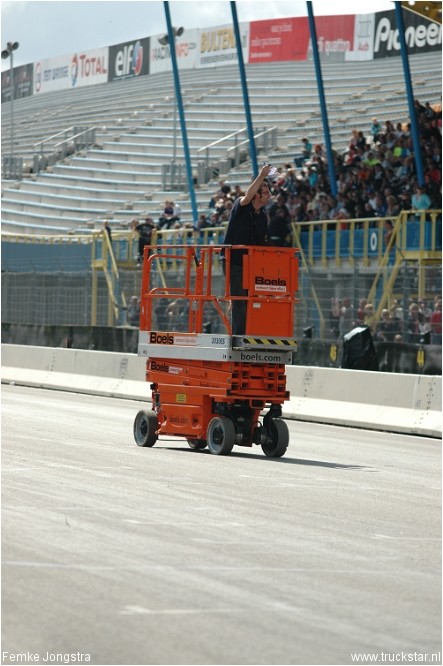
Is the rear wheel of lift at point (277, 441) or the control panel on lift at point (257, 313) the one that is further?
the rear wheel of lift at point (277, 441)

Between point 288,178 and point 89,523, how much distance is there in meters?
27.4

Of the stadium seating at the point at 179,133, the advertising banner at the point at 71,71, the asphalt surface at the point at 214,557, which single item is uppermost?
the advertising banner at the point at 71,71

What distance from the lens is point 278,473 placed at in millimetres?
14070

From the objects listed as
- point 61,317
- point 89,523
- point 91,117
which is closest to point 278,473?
point 89,523

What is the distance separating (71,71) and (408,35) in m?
36.3

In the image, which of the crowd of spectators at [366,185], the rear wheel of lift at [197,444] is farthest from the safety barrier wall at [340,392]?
the rear wheel of lift at [197,444]

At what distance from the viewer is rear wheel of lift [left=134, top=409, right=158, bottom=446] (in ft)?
53.6

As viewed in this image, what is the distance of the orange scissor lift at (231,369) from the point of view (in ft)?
51.4

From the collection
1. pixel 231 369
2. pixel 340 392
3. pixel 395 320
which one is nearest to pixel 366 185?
pixel 395 320

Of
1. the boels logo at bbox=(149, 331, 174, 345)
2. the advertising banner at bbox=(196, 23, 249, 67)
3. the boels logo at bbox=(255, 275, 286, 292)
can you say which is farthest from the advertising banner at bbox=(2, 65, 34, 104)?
the boels logo at bbox=(255, 275, 286, 292)

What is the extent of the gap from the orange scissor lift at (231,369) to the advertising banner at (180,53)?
71.3m

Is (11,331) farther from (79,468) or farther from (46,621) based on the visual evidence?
(46,621)

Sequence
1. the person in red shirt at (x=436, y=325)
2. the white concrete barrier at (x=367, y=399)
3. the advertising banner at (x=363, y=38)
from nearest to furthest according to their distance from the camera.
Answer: the white concrete barrier at (x=367, y=399) → the person in red shirt at (x=436, y=325) → the advertising banner at (x=363, y=38)

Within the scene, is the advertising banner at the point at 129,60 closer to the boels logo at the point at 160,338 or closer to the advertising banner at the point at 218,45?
the advertising banner at the point at 218,45
